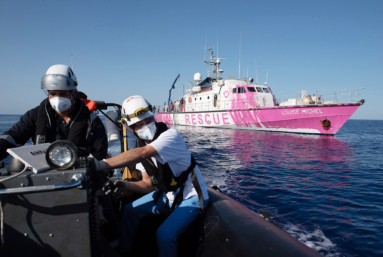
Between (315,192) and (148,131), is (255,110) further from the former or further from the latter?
(148,131)

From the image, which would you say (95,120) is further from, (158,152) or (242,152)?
(242,152)

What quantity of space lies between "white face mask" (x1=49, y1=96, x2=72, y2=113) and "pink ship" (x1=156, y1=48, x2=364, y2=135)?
1979 centimetres

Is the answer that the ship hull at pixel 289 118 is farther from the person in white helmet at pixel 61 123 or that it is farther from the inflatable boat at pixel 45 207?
the inflatable boat at pixel 45 207

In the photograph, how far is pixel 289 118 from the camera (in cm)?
1970

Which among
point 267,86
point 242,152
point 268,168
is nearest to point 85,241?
point 268,168

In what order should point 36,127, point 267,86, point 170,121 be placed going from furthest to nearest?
point 170,121
point 267,86
point 36,127

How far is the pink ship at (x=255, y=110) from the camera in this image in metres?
18.5

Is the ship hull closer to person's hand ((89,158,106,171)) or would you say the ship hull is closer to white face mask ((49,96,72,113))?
white face mask ((49,96,72,113))

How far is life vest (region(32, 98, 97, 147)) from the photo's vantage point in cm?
213

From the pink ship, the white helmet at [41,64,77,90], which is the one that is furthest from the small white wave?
the pink ship

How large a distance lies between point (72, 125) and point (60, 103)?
0.82ft

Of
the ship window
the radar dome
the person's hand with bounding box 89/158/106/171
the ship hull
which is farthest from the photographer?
the radar dome

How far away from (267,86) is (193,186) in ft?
77.2

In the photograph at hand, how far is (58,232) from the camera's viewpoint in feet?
4.26
